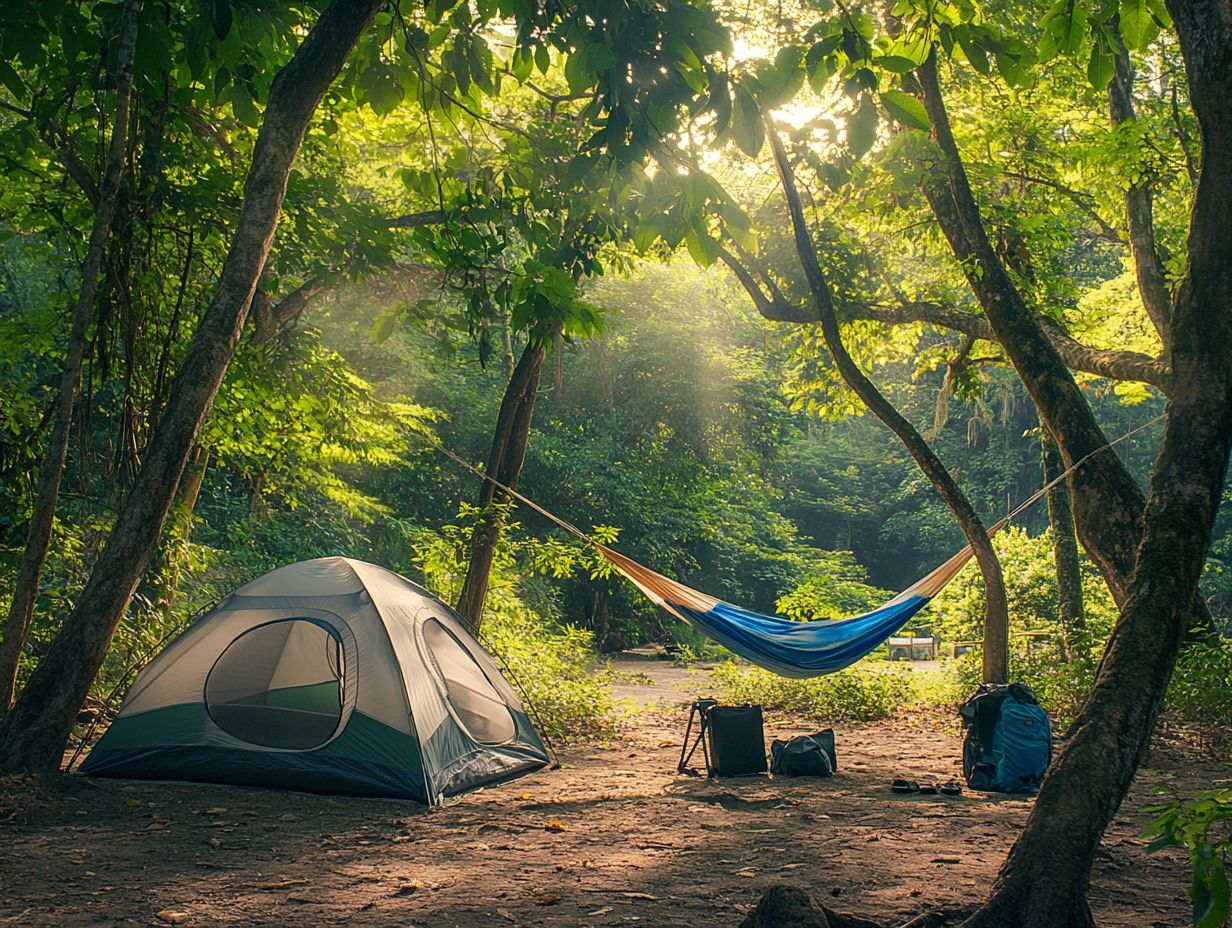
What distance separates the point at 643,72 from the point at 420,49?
1.82 metres

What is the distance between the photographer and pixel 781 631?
18.3 ft

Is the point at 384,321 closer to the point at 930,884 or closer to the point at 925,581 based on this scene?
the point at 930,884

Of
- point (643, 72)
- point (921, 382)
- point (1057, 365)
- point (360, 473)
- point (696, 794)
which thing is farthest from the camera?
point (921, 382)

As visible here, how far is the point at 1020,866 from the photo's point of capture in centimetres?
212

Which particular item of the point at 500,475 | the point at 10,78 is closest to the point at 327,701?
the point at 500,475

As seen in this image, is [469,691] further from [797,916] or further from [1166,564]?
[1166,564]

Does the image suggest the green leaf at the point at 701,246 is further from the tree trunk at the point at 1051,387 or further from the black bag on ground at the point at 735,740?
the black bag on ground at the point at 735,740

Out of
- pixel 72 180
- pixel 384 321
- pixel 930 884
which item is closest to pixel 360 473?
pixel 72 180

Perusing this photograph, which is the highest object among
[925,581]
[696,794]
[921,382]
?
[921,382]

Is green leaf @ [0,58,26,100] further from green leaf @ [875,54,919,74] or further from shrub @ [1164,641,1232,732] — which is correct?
shrub @ [1164,641,1232,732]

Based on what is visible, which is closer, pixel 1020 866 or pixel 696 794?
pixel 1020 866

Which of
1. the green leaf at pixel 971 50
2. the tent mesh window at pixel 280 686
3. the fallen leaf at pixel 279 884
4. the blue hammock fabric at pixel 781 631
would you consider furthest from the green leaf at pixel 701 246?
the blue hammock fabric at pixel 781 631

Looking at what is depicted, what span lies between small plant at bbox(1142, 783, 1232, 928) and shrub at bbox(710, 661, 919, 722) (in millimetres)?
6081

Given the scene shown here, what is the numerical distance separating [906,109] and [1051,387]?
13.7 ft
